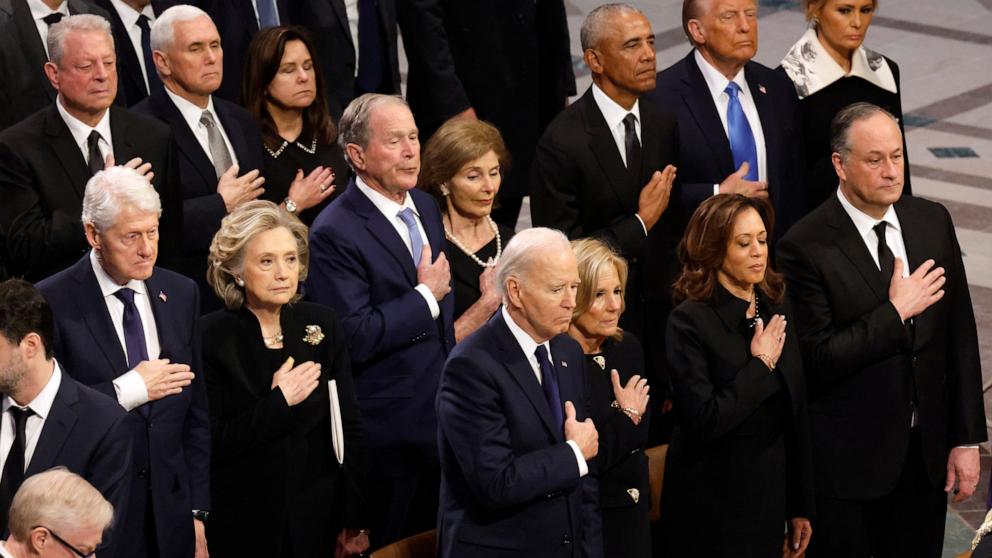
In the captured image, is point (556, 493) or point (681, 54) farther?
point (681, 54)

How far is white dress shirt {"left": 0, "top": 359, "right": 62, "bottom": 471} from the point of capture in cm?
460

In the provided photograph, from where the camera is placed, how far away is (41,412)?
460 centimetres

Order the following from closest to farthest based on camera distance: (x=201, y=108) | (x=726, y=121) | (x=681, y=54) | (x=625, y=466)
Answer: (x=625, y=466), (x=201, y=108), (x=726, y=121), (x=681, y=54)

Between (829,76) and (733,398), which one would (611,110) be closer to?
(829,76)

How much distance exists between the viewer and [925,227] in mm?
5582

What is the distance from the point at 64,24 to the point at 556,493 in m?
→ 2.25

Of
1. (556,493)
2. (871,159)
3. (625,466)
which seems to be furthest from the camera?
(871,159)

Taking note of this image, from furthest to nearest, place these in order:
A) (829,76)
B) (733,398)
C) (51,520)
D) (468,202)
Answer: (829,76) < (468,202) < (733,398) < (51,520)

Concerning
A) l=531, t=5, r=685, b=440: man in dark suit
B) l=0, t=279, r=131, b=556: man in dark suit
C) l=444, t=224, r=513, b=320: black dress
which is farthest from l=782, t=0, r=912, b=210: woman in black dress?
l=0, t=279, r=131, b=556: man in dark suit

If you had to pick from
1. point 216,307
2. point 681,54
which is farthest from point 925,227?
point 681,54

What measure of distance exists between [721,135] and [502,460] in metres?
2.23

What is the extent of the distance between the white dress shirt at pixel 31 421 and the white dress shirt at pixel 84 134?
1138 mm

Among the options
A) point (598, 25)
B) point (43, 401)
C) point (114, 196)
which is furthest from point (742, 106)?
point (43, 401)

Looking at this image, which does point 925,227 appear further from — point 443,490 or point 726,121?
point 443,490
